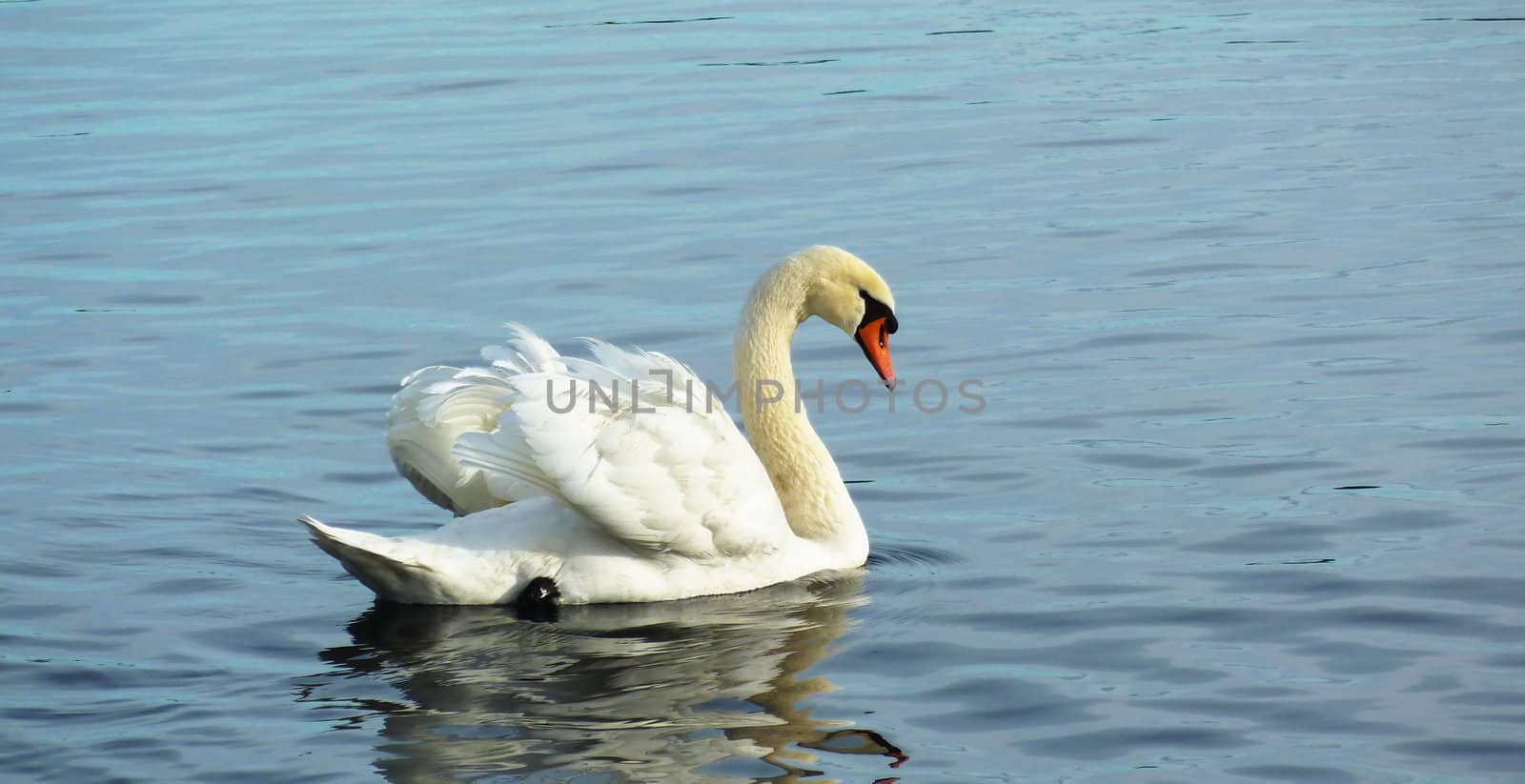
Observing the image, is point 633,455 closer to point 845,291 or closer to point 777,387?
point 777,387

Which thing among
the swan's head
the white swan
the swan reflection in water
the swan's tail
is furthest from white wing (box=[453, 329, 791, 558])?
the swan's head

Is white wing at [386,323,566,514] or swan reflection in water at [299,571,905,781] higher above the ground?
white wing at [386,323,566,514]

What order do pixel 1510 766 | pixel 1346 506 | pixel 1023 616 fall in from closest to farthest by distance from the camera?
1. pixel 1510 766
2. pixel 1023 616
3. pixel 1346 506

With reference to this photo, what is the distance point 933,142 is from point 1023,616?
33.1 feet

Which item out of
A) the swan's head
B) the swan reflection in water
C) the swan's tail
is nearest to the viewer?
the swan reflection in water

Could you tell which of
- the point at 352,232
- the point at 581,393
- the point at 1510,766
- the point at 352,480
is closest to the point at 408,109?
the point at 352,232

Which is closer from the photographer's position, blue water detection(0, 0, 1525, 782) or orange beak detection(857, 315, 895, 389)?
blue water detection(0, 0, 1525, 782)

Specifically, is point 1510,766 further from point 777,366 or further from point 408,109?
point 408,109

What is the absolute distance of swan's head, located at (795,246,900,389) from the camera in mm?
8922

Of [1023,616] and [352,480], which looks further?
[352,480]

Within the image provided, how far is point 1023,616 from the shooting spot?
7.62m

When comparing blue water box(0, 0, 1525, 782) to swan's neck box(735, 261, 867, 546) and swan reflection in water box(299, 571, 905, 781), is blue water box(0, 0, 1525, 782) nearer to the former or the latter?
swan reflection in water box(299, 571, 905, 781)

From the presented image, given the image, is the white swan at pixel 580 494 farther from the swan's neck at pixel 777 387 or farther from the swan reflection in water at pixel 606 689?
the swan's neck at pixel 777 387

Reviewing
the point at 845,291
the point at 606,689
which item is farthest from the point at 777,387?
the point at 606,689
